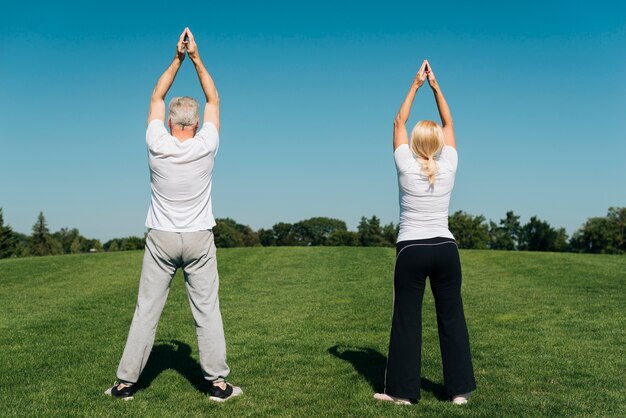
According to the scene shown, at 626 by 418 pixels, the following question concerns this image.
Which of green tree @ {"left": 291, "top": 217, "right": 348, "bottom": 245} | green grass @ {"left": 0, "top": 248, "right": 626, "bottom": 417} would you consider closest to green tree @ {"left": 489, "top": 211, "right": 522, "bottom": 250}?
green tree @ {"left": 291, "top": 217, "right": 348, "bottom": 245}

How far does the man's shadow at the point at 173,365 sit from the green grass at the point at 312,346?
0.08 ft

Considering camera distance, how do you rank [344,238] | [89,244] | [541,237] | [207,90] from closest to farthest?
[207,90] → [541,237] → [344,238] → [89,244]

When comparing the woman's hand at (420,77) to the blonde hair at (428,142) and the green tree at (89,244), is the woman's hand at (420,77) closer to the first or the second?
the blonde hair at (428,142)

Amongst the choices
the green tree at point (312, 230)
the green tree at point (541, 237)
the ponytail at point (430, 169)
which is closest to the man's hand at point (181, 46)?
the ponytail at point (430, 169)

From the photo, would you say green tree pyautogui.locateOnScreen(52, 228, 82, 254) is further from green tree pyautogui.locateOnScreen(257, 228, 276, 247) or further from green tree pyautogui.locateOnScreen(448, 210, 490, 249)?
green tree pyautogui.locateOnScreen(448, 210, 490, 249)

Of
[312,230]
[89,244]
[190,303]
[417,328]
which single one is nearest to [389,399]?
[417,328]

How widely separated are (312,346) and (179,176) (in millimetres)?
4002

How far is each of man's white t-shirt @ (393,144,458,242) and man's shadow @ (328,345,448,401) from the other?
1.74 metres

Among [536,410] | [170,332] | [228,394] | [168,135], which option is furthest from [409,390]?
[170,332]

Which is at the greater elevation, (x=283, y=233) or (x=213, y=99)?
(x=283, y=233)

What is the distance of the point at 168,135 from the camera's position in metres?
5.56

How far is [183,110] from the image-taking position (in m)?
5.63

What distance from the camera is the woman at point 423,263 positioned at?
566 centimetres

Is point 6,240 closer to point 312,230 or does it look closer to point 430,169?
point 312,230
